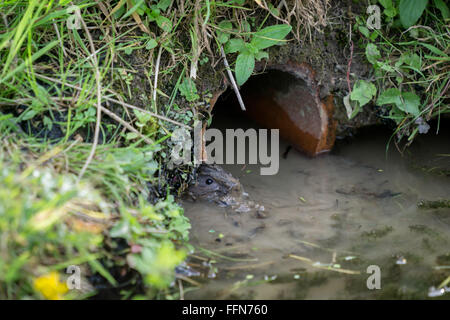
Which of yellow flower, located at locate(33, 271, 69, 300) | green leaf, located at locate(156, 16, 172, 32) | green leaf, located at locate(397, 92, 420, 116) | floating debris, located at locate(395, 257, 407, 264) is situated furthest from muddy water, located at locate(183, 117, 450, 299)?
green leaf, located at locate(156, 16, 172, 32)

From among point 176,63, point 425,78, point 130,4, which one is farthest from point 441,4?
point 130,4

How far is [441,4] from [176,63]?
1.75 metres

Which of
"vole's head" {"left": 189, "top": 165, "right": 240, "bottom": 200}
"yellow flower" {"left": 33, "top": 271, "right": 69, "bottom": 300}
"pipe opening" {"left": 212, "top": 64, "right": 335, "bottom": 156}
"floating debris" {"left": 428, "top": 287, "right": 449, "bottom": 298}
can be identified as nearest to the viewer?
"yellow flower" {"left": 33, "top": 271, "right": 69, "bottom": 300}

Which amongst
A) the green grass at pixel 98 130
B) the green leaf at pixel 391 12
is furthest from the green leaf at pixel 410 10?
the green grass at pixel 98 130

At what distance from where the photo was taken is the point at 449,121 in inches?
147

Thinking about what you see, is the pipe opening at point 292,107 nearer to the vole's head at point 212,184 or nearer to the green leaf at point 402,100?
the green leaf at point 402,100

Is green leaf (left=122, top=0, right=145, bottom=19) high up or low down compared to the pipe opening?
up

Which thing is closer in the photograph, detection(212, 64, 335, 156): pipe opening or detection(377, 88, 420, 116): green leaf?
detection(377, 88, 420, 116): green leaf

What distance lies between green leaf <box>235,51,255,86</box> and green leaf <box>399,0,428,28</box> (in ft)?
3.47

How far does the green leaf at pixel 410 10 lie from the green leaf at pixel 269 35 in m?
0.81

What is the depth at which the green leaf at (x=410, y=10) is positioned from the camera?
307cm

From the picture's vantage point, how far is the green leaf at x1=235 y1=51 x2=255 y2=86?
2.85 metres

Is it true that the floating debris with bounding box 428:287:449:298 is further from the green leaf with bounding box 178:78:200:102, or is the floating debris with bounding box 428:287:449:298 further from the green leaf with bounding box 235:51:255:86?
the green leaf with bounding box 178:78:200:102

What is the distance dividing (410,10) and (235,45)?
1.17 m
